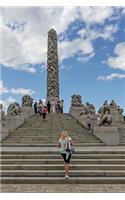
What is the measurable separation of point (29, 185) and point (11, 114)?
48.2ft

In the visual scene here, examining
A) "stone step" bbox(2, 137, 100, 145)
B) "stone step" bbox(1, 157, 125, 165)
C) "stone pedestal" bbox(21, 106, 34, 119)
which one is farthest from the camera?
"stone pedestal" bbox(21, 106, 34, 119)

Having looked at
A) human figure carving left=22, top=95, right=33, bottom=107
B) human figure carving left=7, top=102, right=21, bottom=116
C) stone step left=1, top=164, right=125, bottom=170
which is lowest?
stone step left=1, top=164, right=125, bottom=170

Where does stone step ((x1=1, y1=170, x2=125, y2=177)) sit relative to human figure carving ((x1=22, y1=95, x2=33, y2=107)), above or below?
below

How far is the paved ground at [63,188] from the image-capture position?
10266 millimetres

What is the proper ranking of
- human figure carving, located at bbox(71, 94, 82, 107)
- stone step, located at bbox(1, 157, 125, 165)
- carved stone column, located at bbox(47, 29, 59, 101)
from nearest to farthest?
stone step, located at bbox(1, 157, 125, 165)
human figure carving, located at bbox(71, 94, 82, 107)
carved stone column, located at bbox(47, 29, 59, 101)

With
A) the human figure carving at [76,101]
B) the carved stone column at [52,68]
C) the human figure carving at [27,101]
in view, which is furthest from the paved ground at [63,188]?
the carved stone column at [52,68]

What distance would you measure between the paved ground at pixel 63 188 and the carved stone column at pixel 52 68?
38138mm

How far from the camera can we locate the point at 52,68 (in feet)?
169

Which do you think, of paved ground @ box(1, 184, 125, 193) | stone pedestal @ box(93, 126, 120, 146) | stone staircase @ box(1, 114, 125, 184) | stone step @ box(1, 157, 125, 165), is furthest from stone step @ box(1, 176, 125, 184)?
stone pedestal @ box(93, 126, 120, 146)

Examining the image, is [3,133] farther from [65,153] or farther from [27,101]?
[27,101]

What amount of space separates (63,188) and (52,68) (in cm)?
4147

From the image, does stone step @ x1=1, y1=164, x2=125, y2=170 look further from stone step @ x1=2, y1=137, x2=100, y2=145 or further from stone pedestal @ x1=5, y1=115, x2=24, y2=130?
stone pedestal @ x1=5, y1=115, x2=24, y2=130

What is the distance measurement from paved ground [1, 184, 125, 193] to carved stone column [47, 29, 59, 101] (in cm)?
3814

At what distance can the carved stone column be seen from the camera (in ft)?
164
